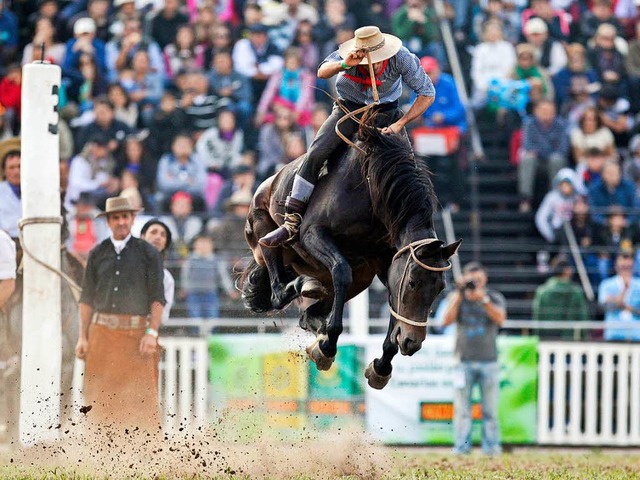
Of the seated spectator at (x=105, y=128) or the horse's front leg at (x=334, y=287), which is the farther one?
the seated spectator at (x=105, y=128)

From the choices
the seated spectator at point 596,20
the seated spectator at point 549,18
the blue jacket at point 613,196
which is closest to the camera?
the blue jacket at point 613,196

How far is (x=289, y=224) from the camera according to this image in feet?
28.9

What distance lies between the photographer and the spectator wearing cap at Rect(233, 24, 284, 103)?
16609 mm

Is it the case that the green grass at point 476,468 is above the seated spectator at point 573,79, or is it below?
below

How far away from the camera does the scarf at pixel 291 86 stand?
642 inches

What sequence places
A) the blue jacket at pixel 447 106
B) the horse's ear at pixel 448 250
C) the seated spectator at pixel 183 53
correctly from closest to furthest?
the horse's ear at pixel 448 250 < the blue jacket at pixel 447 106 < the seated spectator at pixel 183 53

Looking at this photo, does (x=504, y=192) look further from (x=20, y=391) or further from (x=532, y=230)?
(x=20, y=391)

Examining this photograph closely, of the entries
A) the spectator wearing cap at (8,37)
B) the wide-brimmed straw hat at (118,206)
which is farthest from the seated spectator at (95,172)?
the wide-brimmed straw hat at (118,206)

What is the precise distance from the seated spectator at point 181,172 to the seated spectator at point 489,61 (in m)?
3.78

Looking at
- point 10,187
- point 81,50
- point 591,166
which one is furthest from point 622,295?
point 81,50

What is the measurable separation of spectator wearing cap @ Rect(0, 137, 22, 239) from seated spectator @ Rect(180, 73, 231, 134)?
4.74m

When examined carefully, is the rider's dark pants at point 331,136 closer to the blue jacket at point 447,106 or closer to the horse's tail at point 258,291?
the horse's tail at point 258,291

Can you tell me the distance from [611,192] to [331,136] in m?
7.71

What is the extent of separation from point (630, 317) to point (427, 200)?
6.64 meters
